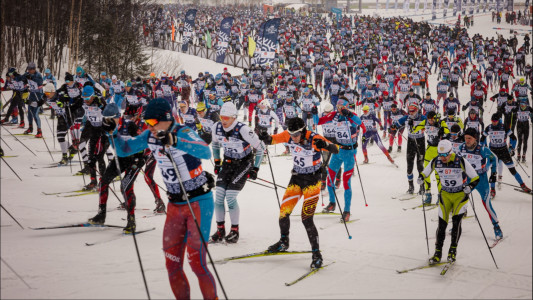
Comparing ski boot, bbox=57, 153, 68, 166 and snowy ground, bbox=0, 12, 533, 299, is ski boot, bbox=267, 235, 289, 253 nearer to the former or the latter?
snowy ground, bbox=0, 12, 533, 299

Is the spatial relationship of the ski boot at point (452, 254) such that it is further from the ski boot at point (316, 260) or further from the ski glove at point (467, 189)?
the ski boot at point (316, 260)

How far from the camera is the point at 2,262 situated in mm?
4945

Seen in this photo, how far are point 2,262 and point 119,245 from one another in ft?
6.14

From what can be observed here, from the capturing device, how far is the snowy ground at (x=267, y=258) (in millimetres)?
5387

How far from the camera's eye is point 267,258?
22.2 ft

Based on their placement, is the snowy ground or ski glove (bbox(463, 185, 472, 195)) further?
ski glove (bbox(463, 185, 472, 195))

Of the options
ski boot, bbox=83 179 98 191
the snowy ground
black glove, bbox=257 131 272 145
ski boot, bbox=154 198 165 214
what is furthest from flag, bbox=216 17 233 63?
black glove, bbox=257 131 272 145

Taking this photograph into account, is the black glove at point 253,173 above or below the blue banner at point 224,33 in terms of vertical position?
below

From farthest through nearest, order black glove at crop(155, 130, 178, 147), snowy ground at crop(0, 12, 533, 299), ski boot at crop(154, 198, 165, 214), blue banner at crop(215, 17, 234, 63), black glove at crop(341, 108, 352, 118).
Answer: blue banner at crop(215, 17, 234, 63) < black glove at crop(341, 108, 352, 118) < ski boot at crop(154, 198, 165, 214) < snowy ground at crop(0, 12, 533, 299) < black glove at crop(155, 130, 178, 147)

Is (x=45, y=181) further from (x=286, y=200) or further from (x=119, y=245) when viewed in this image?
(x=286, y=200)

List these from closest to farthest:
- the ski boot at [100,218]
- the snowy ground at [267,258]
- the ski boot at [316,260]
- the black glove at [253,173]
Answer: the snowy ground at [267,258] → the ski boot at [316,260] → the black glove at [253,173] → the ski boot at [100,218]

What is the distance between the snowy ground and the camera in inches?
212

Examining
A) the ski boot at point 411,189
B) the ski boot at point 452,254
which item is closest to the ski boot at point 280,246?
the ski boot at point 452,254

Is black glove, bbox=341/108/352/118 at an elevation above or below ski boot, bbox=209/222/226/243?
above
